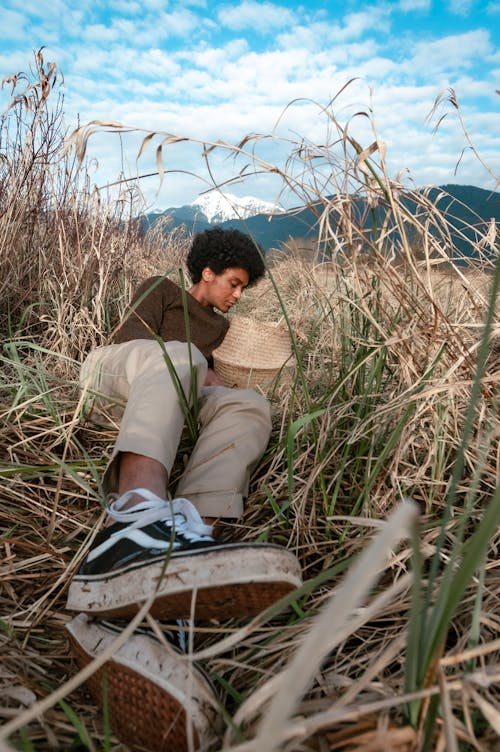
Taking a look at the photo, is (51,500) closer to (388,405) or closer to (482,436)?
(388,405)

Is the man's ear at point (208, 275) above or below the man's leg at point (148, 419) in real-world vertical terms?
above

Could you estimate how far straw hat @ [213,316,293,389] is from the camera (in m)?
2.37

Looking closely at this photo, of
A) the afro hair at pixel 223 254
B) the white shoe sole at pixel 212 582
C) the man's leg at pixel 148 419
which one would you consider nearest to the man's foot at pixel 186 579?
the white shoe sole at pixel 212 582

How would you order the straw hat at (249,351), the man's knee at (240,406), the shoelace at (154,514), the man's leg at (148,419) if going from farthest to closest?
the straw hat at (249,351) → the man's knee at (240,406) → the man's leg at (148,419) → the shoelace at (154,514)

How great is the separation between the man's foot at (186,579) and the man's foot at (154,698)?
5 centimetres

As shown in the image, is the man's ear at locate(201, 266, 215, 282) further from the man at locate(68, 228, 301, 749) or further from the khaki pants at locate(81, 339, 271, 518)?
the khaki pants at locate(81, 339, 271, 518)

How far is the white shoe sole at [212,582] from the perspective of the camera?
0.60m

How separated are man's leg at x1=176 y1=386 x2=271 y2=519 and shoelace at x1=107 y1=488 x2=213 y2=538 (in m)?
0.16

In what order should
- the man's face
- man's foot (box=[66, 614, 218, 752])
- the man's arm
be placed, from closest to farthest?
man's foot (box=[66, 614, 218, 752])
the man's arm
the man's face

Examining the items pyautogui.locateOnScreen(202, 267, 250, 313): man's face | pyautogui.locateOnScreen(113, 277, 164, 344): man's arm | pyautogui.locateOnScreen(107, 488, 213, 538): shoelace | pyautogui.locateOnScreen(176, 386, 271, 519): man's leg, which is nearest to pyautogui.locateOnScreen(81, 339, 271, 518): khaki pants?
pyautogui.locateOnScreen(176, 386, 271, 519): man's leg

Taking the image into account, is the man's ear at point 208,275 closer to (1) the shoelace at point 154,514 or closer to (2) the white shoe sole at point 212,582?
(1) the shoelace at point 154,514

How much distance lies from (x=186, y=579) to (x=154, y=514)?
0.22 m

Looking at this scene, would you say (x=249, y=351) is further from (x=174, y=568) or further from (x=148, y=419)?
(x=174, y=568)

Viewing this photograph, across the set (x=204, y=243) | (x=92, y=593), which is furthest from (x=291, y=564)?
(x=204, y=243)
